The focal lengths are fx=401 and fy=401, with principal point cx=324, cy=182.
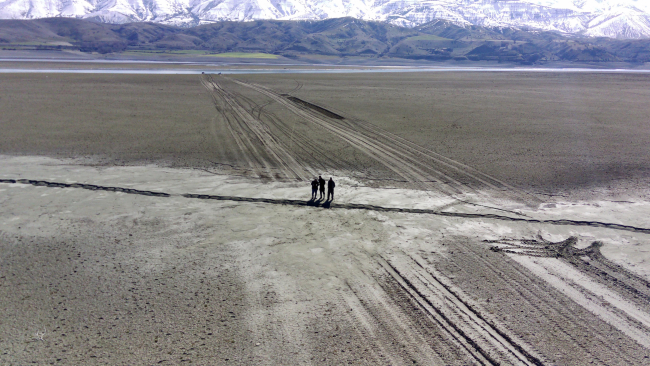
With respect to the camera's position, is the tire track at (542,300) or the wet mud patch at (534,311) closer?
the wet mud patch at (534,311)

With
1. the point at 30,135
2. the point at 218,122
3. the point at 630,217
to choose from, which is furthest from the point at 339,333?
the point at 30,135

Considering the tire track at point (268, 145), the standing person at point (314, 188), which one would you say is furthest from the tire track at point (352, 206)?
the tire track at point (268, 145)

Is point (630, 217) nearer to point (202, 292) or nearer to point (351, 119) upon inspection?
point (202, 292)

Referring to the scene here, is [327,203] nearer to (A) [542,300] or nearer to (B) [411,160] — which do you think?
(B) [411,160]

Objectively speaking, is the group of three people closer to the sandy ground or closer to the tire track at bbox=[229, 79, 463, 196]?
the sandy ground

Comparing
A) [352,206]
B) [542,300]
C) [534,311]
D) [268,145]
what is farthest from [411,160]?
[534,311]

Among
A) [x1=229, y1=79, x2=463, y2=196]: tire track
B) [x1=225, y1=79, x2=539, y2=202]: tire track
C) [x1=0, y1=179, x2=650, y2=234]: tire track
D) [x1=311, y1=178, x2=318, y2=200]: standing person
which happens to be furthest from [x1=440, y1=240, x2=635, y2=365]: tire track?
[x1=225, y1=79, x2=539, y2=202]: tire track

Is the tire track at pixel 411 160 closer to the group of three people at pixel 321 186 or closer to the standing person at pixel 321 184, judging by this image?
the group of three people at pixel 321 186
